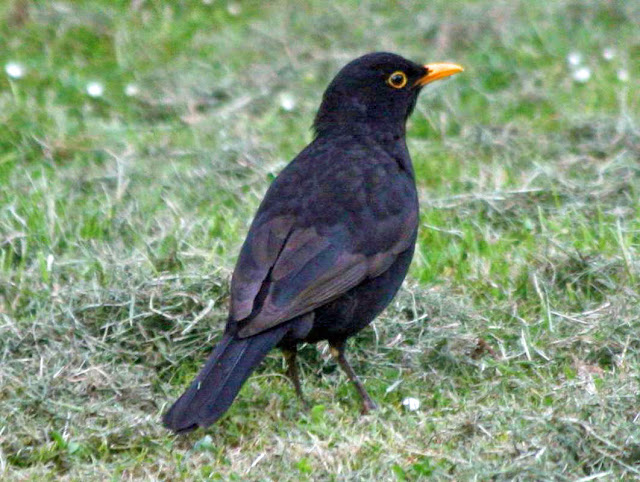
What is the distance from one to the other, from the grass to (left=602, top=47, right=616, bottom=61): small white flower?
44 mm

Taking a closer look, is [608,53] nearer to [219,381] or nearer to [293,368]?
[293,368]

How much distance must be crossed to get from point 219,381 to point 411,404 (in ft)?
2.88

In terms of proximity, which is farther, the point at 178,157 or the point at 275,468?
the point at 178,157

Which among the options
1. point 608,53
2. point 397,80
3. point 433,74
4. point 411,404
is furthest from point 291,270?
point 608,53

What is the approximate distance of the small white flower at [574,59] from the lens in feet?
31.1

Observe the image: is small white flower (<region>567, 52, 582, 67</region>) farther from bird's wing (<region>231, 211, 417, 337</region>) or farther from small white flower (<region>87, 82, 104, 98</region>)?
bird's wing (<region>231, 211, 417, 337</region>)

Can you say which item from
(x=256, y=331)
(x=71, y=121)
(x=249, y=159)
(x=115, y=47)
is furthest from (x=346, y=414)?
(x=115, y=47)

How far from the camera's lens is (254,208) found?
24.3 ft

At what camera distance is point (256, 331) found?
5141 mm

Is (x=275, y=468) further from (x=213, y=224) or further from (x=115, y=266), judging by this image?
(x=213, y=224)

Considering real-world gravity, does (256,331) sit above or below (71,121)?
above

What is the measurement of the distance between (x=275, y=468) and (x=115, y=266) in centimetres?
184

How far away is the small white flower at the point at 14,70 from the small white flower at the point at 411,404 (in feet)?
15.6

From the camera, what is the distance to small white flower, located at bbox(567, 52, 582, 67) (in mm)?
9492
